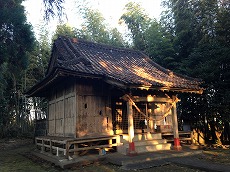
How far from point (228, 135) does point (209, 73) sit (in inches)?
190

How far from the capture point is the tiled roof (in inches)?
381

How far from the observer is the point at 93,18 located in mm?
28359

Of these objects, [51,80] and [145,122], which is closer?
[51,80]

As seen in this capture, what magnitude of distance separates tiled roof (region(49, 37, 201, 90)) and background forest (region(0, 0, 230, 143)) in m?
2.03

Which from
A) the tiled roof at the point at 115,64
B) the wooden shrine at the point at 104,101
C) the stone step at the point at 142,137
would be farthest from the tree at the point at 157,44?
the stone step at the point at 142,137

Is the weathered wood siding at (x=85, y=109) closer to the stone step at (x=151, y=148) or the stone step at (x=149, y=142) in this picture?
the stone step at (x=149, y=142)

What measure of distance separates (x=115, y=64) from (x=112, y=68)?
0.99m

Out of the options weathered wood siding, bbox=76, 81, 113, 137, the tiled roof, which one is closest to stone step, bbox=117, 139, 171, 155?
weathered wood siding, bbox=76, 81, 113, 137

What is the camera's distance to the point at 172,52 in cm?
1805

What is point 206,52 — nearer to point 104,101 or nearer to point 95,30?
point 104,101

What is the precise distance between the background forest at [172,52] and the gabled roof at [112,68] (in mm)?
1943

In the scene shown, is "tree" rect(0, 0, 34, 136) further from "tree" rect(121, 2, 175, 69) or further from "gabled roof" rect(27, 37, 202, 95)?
"tree" rect(121, 2, 175, 69)

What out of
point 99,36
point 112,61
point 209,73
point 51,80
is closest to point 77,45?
point 112,61

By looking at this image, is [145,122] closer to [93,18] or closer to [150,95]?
[150,95]
